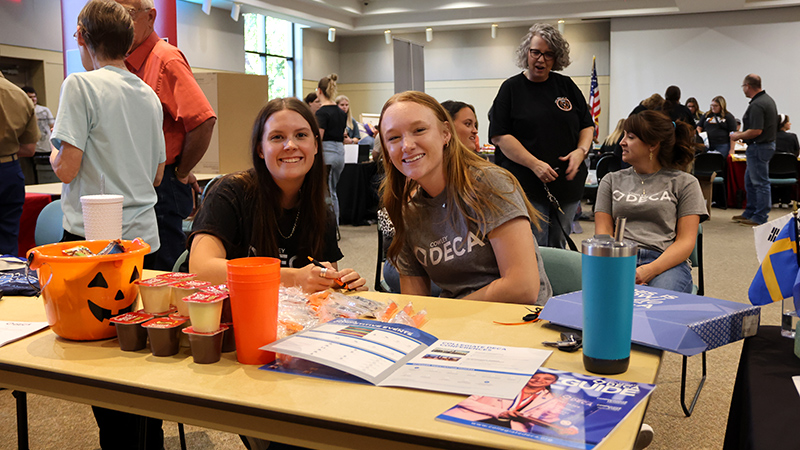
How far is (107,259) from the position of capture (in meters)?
1.14

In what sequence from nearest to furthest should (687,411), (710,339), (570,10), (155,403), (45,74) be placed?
1. (155,403)
2. (710,339)
3. (687,411)
4. (45,74)
5. (570,10)

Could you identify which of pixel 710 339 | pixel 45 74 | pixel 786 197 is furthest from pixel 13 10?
pixel 786 197

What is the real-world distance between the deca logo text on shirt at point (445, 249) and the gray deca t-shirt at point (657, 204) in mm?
1235

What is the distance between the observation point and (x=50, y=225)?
2500 millimetres

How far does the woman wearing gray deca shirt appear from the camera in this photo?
2.52 metres

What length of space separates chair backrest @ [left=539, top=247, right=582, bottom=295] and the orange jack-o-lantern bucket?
125 cm

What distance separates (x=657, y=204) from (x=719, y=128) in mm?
7481

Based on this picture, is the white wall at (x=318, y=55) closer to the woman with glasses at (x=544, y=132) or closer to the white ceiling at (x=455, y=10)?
the white ceiling at (x=455, y=10)

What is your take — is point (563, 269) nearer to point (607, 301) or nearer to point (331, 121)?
point (607, 301)

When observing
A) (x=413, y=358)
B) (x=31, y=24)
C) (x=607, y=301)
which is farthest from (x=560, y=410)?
(x=31, y=24)

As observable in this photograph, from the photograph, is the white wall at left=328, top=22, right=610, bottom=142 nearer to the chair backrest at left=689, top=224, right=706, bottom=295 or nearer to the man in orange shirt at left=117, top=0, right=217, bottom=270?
the chair backrest at left=689, top=224, right=706, bottom=295

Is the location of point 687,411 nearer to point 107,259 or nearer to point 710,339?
point 710,339

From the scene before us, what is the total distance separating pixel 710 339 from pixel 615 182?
1739 millimetres

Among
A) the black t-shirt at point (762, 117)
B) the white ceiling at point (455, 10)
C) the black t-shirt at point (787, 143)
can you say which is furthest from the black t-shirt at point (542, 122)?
the white ceiling at point (455, 10)
